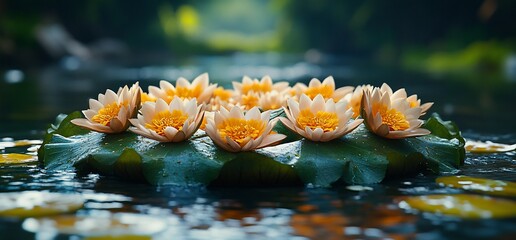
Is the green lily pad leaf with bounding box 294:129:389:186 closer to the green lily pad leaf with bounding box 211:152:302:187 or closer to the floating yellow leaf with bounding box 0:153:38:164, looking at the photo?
the green lily pad leaf with bounding box 211:152:302:187

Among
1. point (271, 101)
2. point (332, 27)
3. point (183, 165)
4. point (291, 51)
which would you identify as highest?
point (332, 27)

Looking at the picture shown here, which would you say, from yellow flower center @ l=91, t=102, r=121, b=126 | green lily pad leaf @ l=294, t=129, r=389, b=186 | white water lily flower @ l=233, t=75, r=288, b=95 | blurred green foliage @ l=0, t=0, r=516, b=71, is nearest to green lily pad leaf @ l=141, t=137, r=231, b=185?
green lily pad leaf @ l=294, t=129, r=389, b=186

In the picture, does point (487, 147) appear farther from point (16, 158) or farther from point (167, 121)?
point (16, 158)

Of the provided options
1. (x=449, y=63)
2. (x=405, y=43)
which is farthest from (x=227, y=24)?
(x=449, y=63)

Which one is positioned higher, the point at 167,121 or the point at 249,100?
the point at 249,100

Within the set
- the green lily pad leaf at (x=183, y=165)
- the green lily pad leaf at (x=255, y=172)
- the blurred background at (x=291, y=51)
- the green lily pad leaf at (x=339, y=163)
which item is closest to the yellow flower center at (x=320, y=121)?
the green lily pad leaf at (x=339, y=163)

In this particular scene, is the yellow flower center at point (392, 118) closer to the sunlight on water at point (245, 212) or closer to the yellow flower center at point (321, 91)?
the sunlight on water at point (245, 212)

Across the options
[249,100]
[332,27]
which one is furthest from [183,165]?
[332,27]
